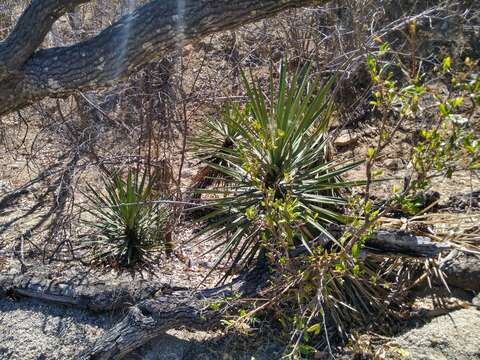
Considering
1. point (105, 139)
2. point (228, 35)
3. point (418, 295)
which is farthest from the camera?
point (228, 35)

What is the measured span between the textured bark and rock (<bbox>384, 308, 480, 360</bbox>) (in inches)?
91.0

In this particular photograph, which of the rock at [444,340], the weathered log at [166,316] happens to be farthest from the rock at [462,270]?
the weathered log at [166,316]

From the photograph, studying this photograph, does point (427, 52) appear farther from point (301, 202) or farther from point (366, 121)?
point (301, 202)

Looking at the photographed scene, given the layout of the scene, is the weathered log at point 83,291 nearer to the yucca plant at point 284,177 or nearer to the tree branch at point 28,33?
the yucca plant at point 284,177

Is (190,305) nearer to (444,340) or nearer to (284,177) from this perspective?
(284,177)

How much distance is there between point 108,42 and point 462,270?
291 cm

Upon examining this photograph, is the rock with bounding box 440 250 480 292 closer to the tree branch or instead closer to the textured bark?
the textured bark

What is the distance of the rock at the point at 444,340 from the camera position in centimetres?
331

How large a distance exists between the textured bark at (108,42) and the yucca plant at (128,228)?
1288mm

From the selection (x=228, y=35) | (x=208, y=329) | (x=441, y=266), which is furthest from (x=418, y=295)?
(x=228, y=35)

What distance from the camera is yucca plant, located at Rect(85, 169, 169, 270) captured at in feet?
16.1

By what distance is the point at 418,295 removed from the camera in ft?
12.4

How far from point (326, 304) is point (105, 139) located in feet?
12.3

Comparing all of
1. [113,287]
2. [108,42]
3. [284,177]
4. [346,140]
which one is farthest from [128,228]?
[346,140]
